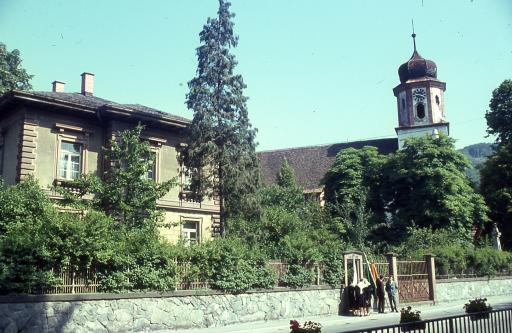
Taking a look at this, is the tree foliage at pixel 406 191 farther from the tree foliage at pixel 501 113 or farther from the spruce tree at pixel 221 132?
the spruce tree at pixel 221 132

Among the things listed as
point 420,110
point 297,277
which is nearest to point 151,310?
point 297,277

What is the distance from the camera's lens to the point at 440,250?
28.6 meters

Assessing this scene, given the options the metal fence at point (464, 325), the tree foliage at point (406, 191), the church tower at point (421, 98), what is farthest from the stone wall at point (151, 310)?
the church tower at point (421, 98)

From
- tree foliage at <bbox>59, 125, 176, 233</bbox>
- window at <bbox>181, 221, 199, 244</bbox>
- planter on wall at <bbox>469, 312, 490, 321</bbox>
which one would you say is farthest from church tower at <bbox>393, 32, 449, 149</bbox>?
planter on wall at <bbox>469, 312, 490, 321</bbox>

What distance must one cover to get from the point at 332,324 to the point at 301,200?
75.4ft

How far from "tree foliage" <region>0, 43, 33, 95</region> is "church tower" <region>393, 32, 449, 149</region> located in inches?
1447

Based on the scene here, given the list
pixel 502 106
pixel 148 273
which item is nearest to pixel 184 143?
pixel 148 273

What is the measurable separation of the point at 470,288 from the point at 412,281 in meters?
6.93

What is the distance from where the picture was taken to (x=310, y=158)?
64.4 metres

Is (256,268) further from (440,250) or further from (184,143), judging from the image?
(440,250)

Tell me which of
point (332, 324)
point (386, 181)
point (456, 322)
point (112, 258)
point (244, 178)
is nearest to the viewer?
point (456, 322)

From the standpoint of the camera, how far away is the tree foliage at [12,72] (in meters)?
38.6

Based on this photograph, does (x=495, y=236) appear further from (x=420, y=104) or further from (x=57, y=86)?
(x=57, y=86)

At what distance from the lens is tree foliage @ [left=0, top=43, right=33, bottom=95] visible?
38556 millimetres
